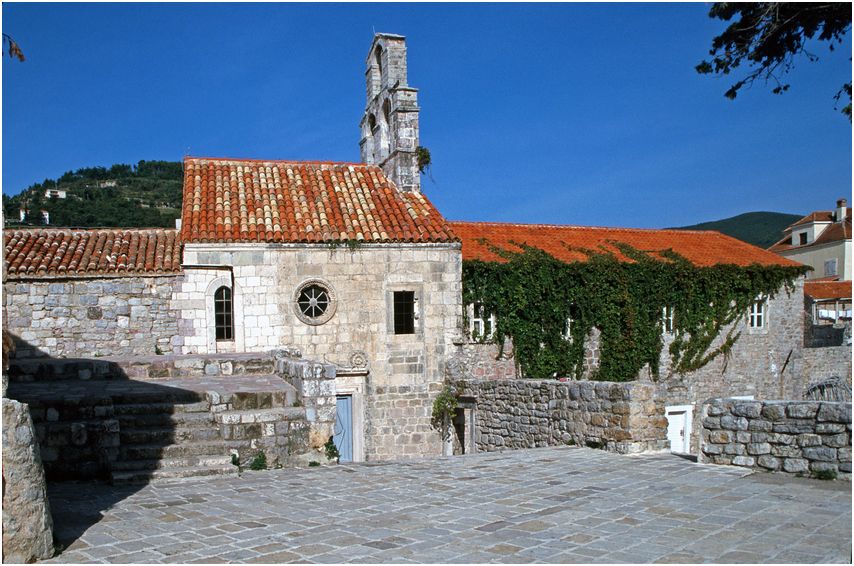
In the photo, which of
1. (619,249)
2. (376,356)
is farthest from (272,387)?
(619,249)

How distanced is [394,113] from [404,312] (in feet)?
18.5

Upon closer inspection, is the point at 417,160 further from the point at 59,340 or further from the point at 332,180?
the point at 59,340

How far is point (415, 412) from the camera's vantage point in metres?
17.8

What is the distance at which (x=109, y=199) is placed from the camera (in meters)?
43.1

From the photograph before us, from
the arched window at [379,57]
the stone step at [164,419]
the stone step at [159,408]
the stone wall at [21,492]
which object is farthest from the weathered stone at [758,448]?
the arched window at [379,57]

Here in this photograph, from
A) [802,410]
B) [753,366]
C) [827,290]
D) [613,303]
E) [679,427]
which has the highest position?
[827,290]

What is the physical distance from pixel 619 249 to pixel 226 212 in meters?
13.1

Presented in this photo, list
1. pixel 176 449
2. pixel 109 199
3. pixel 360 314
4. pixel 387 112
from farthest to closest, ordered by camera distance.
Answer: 1. pixel 109 199
2. pixel 387 112
3. pixel 360 314
4. pixel 176 449

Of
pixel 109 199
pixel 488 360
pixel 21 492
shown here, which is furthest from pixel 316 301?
pixel 109 199

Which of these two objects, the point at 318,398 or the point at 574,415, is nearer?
the point at 318,398

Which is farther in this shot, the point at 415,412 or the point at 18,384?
the point at 415,412

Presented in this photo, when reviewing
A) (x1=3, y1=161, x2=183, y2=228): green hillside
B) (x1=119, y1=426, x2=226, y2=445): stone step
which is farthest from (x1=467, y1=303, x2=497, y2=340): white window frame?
(x1=3, y1=161, x2=183, y2=228): green hillside

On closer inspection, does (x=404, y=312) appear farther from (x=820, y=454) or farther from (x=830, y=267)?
(x=830, y=267)

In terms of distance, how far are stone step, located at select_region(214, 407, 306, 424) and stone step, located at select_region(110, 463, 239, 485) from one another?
80 centimetres
